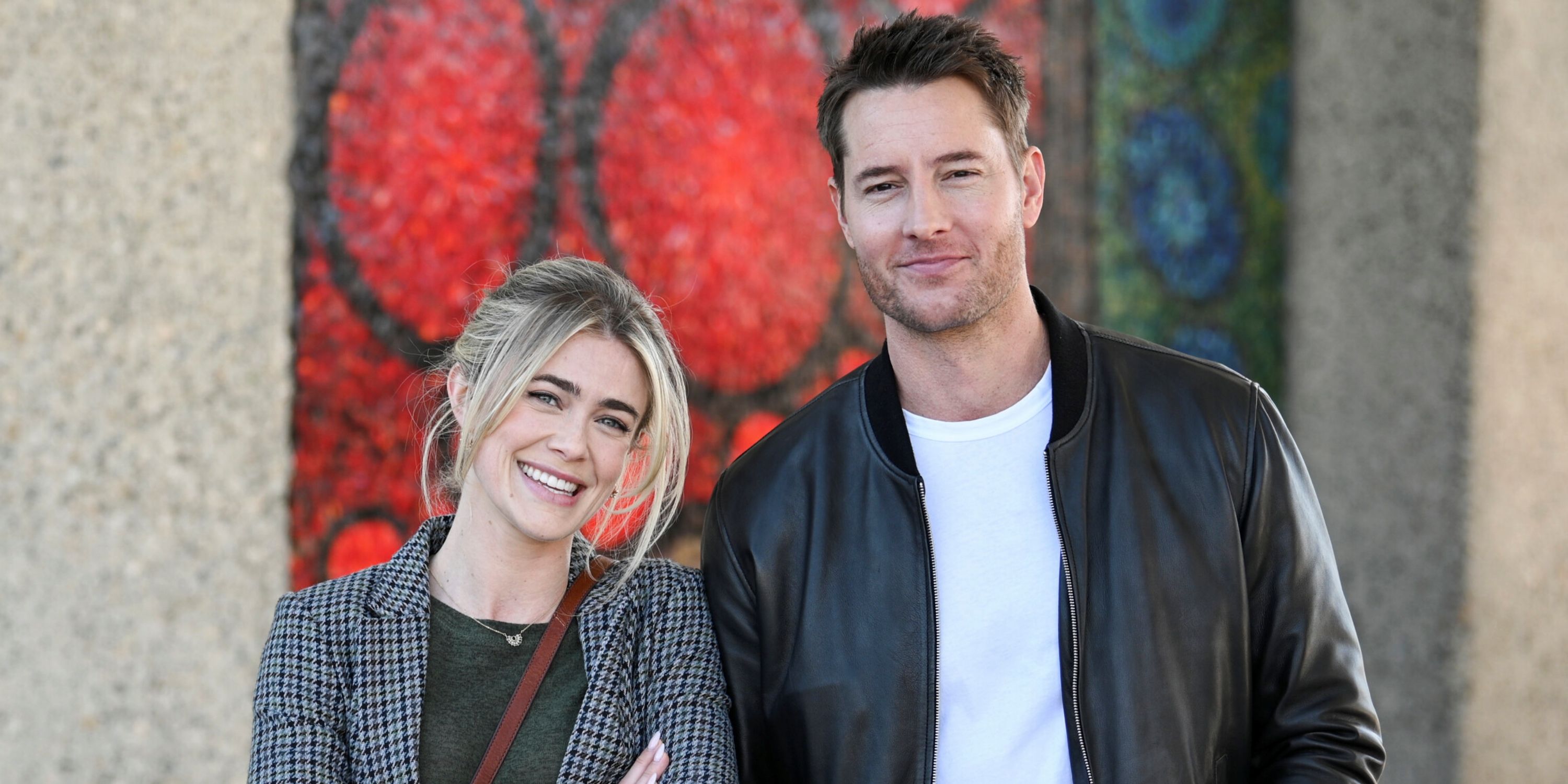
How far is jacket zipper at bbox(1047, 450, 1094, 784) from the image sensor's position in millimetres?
2098

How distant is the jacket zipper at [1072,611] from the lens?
6.88ft

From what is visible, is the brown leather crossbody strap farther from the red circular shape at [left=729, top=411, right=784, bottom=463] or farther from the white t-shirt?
the red circular shape at [left=729, top=411, right=784, bottom=463]

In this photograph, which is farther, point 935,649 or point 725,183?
point 725,183

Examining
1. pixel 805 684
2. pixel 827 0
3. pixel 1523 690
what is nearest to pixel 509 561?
pixel 805 684

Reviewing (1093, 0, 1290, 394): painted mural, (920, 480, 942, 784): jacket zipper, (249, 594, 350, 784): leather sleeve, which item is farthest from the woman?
(1093, 0, 1290, 394): painted mural

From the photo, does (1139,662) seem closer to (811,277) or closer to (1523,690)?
(811,277)

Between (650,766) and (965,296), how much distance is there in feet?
3.11

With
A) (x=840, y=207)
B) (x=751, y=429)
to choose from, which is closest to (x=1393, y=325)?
(x=751, y=429)

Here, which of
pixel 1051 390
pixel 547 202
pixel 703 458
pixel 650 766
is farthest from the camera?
pixel 703 458

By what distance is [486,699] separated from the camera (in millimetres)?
2150

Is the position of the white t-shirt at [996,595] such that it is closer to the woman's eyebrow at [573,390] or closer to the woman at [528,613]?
the woman at [528,613]

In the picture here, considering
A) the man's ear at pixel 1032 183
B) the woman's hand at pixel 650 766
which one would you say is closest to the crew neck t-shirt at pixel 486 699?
the woman's hand at pixel 650 766

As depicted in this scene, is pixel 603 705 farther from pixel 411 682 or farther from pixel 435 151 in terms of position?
pixel 435 151

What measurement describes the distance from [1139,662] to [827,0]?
2417mm
